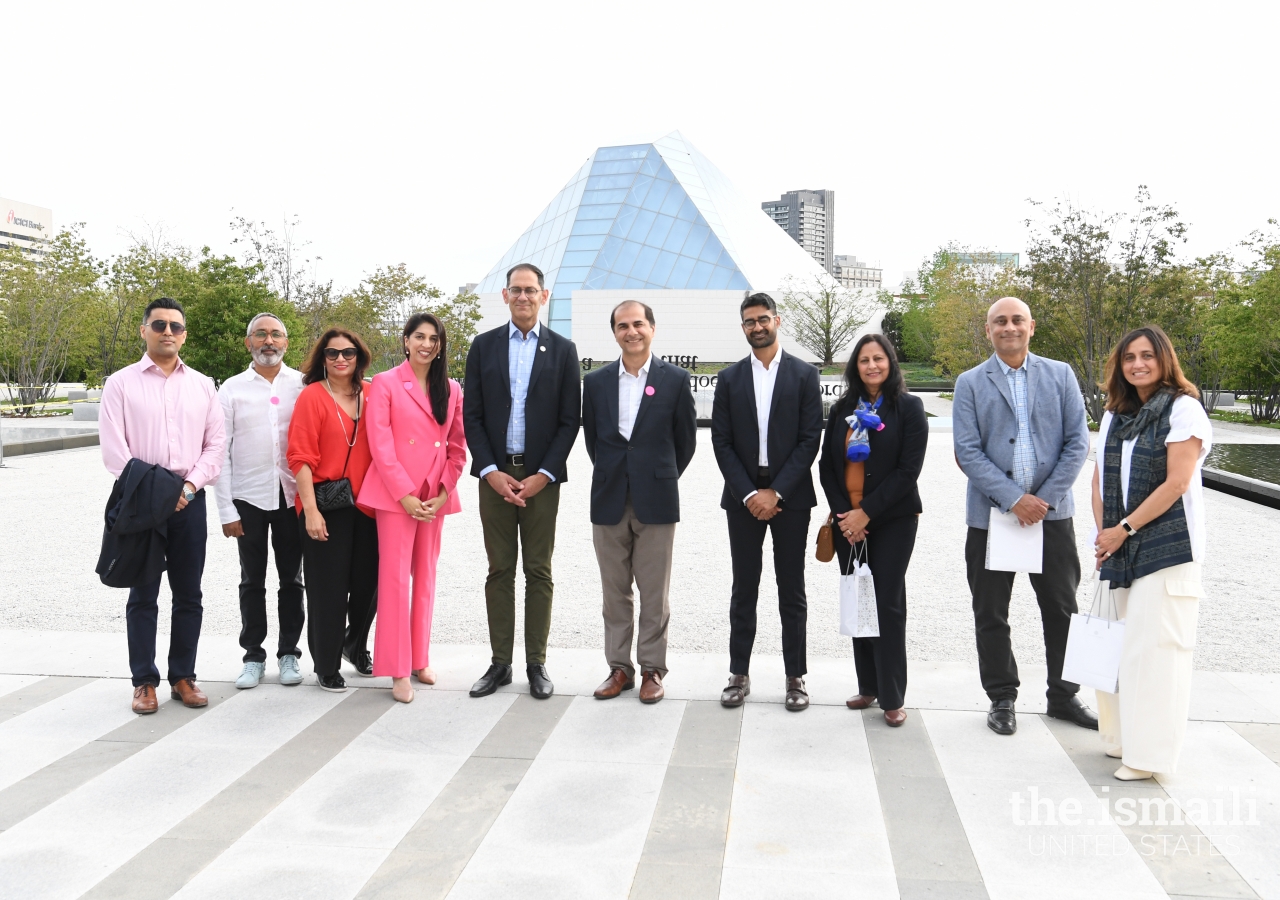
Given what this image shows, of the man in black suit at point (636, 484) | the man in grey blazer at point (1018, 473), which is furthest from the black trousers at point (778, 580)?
the man in grey blazer at point (1018, 473)

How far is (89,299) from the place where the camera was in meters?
26.5

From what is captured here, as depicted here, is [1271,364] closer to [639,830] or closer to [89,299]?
[639,830]

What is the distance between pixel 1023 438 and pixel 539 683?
103 inches

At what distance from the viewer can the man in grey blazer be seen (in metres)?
4.07

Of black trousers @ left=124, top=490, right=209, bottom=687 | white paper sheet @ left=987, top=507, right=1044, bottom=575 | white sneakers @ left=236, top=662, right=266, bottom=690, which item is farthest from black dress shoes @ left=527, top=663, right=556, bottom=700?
white paper sheet @ left=987, top=507, right=1044, bottom=575

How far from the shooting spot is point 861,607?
4137mm

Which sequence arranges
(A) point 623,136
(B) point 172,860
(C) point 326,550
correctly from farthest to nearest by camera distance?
(A) point 623,136, (C) point 326,550, (B) point 172,860

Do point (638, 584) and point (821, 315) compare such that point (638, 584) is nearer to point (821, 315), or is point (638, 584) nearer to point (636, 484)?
point (636, 484)

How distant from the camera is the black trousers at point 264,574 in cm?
468

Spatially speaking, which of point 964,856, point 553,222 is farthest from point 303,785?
point 553,222

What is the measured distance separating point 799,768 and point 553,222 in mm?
49266

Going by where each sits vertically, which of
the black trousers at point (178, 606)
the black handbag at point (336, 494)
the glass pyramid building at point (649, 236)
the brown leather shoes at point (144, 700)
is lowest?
the brown leather shoes at point (144, 700)

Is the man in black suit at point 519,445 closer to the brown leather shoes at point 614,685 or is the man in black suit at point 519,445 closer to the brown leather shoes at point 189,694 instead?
the brown leather shoes at point 614,685

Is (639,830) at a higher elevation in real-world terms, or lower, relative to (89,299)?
lower
